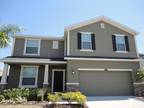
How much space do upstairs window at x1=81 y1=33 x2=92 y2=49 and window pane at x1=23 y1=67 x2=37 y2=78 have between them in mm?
5539

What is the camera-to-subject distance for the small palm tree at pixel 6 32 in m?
10.8

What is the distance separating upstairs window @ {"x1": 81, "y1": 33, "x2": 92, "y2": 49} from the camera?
14.2 metres

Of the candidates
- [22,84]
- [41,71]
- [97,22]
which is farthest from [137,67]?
[22,84]

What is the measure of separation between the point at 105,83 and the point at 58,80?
4.80 metres

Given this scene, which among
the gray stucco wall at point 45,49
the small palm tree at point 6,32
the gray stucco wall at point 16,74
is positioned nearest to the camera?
the small palm tree at point 6,32

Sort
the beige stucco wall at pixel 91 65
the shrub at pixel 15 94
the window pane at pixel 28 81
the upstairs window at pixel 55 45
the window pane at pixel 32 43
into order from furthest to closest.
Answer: the upstairs window at pixel 55 45 < the window pane at pixel 32 43 < the window pane at pixel 28 81 < the beige stucco wall at pixel 91 65 < the shrub at pixel 15 94

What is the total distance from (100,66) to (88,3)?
5.74m

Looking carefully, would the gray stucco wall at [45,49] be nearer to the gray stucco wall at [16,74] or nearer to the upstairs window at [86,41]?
the gray stucco wall at [16,74]

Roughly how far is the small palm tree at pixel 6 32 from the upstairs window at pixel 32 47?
4.26 meters

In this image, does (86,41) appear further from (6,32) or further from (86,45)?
(6,32)

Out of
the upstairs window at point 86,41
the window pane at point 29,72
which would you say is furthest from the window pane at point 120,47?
the window pane at point 29,72

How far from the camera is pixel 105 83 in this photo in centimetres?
1310

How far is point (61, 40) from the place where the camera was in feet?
54.2

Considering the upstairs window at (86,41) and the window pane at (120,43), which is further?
the window pane at (120,43)
